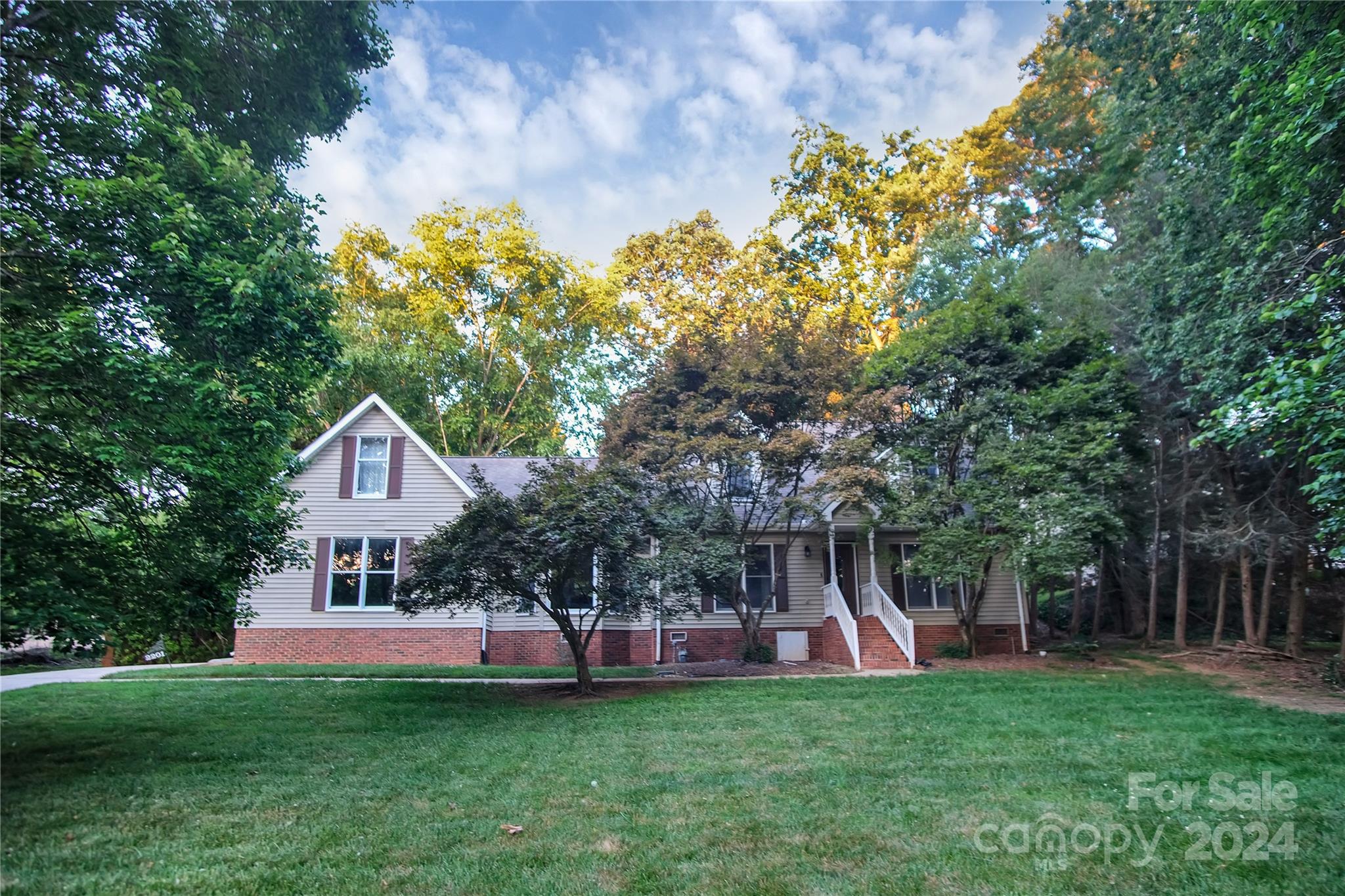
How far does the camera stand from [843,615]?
589 inches

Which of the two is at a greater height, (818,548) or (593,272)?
(593,272)

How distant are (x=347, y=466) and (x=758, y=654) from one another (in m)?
9.96

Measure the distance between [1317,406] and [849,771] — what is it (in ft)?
17.1

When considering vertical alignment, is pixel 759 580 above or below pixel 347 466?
below

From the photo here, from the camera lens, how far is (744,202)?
27.8m

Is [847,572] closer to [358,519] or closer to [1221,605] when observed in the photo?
[1221,605]

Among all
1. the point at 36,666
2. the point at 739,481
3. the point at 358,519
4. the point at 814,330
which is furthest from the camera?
the point at 814,330

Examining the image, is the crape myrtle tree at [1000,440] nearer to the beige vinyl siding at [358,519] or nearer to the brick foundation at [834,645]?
the brick foundation at [834,645]

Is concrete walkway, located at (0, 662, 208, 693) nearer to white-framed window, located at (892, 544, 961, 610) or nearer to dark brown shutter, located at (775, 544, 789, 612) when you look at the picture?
dark brown shutter, located at (775, 544, 789, 612)

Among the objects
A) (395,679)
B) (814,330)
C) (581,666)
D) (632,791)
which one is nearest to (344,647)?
(395,679)

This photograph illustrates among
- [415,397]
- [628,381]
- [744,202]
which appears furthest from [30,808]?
[744,202]

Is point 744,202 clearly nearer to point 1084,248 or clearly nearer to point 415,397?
point 1084,248

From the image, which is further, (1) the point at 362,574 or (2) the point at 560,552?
(1) the point at 362,574

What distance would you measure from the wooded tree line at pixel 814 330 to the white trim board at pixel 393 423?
937 mm
